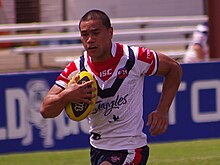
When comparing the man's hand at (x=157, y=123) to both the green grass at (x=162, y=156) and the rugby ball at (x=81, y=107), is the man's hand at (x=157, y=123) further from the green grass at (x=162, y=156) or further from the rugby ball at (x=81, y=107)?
the green grass at (x=162, y=156)

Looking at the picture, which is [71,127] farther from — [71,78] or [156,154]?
[71,78]

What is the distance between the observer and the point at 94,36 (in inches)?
219

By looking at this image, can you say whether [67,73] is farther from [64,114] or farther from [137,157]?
[64,114]

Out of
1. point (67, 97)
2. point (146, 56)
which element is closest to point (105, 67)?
point (146, 56)

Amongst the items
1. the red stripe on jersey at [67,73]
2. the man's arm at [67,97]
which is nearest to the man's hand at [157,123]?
the man's arm at [67,97]

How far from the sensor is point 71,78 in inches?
224

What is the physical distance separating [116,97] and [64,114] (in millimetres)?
5503

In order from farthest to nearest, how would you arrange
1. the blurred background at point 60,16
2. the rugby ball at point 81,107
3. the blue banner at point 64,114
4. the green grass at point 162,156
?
the blurred background at point 60,16, the blue banner at point 64,114, the green grass at point 162,156, the rugby ball at point 81,107

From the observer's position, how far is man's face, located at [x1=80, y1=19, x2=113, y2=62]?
18.2ft

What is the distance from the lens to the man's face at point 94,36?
18.2 feet

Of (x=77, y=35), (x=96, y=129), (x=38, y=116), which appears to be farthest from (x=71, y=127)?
(x=77, y=35)

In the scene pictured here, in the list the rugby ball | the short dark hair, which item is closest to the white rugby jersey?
the rugby ball

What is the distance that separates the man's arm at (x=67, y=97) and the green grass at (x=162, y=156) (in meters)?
4.37

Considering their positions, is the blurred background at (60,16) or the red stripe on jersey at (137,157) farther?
the blurred background at (60,16)
